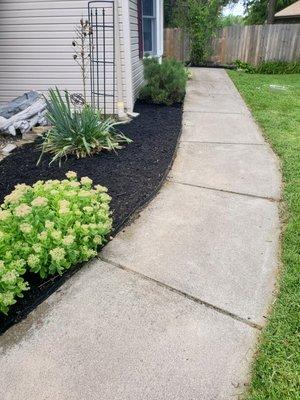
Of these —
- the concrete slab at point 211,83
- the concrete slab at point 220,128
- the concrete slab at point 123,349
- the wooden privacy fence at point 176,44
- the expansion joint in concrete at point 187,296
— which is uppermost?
the wooden privacy fence at point 176,44

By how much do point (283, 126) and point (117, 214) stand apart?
12.0ft

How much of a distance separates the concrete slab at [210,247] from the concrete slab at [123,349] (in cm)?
17

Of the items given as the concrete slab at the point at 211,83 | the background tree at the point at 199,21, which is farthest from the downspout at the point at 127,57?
the background tree at the point at 199,21

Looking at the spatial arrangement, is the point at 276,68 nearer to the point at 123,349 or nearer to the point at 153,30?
the point at 153,30

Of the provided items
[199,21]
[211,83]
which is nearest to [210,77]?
[211,83]

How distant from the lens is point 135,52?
6.25m

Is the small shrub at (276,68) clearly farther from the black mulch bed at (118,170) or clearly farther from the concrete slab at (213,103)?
the black mulch bed at (118,170)

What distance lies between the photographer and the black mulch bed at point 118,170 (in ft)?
9.15

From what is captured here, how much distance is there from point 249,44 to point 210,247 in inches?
492

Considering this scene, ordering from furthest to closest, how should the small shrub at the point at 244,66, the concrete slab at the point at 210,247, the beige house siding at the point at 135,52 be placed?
the small shrub at the point at 244,66 < the beige house siding at the point at 135,52 < the concrete slab at the point at 210,247

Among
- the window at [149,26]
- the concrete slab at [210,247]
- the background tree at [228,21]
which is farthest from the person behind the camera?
the background tree at [228,21]

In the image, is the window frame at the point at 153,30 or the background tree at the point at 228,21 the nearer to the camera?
the window frame at the point at 153,30

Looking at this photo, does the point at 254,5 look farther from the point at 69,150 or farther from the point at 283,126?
the point at 69,150

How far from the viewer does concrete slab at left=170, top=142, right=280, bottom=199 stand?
11.1 ft
